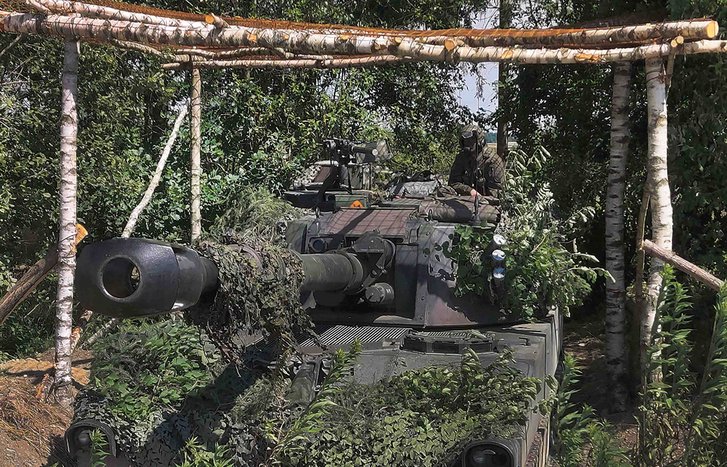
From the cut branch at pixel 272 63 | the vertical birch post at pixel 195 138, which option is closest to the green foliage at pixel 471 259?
the cut branch at pixel 272 63

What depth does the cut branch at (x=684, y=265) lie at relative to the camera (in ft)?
21.9

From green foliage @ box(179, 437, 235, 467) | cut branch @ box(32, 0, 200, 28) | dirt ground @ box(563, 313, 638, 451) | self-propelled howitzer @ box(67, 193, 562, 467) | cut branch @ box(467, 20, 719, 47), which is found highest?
cut branch @ box(32, 0, 200, 28)

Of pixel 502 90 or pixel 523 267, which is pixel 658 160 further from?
pixel 502 90

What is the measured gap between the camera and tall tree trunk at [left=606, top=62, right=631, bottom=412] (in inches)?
374

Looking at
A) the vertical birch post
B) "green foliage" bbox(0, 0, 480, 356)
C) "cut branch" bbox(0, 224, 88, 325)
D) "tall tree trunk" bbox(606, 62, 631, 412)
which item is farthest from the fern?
"green foliage" bbox(0, 0, 480, 356)

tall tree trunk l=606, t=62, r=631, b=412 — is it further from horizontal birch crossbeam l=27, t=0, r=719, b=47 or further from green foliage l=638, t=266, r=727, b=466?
green foliage l=638, t=266, r=727, b=466

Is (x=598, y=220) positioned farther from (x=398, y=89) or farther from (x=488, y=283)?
(x=488, y=283)

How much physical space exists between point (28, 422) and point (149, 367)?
288 cm

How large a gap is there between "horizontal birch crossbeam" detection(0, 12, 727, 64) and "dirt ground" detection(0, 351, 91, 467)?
3.05 m

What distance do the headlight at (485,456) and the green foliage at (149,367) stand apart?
5.57 ft

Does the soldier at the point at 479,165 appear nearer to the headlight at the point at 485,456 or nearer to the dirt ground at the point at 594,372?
the dirt ground at the point at 594,372

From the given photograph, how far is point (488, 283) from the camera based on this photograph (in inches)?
257

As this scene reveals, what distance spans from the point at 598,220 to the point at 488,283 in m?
7.75

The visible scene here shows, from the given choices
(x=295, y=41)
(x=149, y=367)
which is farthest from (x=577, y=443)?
(x=295, y=41)
